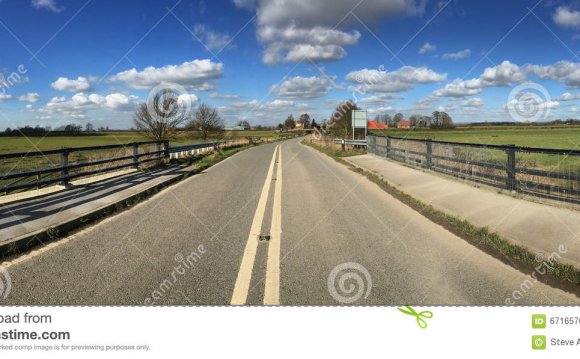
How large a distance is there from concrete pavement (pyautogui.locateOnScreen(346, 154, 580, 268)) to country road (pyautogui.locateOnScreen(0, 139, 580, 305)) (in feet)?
2.62

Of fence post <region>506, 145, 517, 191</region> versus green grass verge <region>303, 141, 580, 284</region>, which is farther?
fence post <region>506, 145, 517, 191</region>

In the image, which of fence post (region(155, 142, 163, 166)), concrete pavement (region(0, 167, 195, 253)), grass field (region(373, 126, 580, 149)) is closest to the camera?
concrete pavement (region(0, 167, 195, 253))

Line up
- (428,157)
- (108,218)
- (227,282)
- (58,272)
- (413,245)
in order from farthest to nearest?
(428,157) → (108,218) → (413,245) → (58,272) → (227,282)

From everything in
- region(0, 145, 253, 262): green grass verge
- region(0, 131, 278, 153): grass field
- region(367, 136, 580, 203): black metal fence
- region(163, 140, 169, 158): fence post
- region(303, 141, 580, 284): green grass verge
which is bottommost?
region(303, 141, 580, 284): green grass verge

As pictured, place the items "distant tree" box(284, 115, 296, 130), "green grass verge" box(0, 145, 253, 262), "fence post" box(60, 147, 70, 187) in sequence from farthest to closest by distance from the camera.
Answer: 1. "distant tree" box(284, 115, 296, 130)
2. "fence post" box(60, 147, 70, 187)
3. "green grass verge" box(0, 145, 253, 262)

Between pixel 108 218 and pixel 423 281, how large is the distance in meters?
6.08

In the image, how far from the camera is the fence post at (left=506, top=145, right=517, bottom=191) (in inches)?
360

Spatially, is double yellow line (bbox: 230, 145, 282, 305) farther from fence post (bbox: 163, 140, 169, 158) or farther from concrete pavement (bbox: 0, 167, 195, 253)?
fence post (bbox: 163, 140, 169, 158)

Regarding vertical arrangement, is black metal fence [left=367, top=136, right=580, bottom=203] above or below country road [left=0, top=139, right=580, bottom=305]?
above

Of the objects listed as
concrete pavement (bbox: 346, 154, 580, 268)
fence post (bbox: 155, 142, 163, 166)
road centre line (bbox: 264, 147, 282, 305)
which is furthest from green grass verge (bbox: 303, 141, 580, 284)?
fence post (bbox: 155, 142, 163, 166)

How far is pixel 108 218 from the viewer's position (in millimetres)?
7574

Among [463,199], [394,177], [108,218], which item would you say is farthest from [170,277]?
[394,177]
